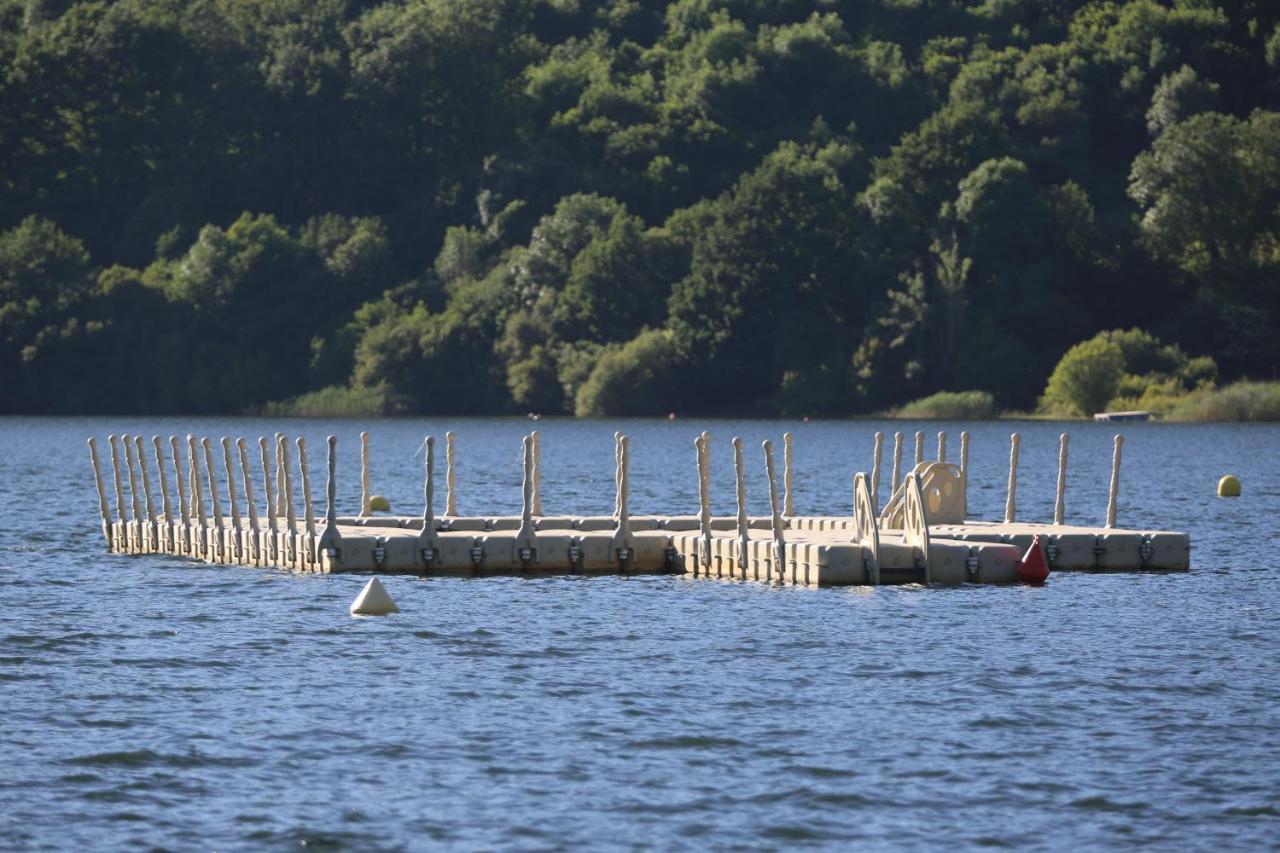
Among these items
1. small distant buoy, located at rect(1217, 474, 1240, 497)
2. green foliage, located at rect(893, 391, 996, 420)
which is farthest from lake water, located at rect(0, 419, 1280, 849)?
green foliage, located at rect(893, 391, 996, 420)

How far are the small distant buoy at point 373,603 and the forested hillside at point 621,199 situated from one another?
8862 centimetres

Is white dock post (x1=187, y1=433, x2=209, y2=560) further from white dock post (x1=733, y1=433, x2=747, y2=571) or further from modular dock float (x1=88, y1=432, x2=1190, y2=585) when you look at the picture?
white dock post (x1=733, y1=433, x2=747, y2=571)

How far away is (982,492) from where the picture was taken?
7331 cm

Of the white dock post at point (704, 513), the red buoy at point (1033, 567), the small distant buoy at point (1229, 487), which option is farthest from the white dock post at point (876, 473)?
the small distant buoy at point (1229, 487)

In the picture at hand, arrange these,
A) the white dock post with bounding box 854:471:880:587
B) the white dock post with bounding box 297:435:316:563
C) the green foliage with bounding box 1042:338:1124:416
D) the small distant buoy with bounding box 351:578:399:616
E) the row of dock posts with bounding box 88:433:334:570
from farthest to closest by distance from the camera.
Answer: the green foliage with bounding box 1042:338:1124:416
the row of dock posts with bounding box 88:433:334:570
the white dock post with bounding box 297:435:316:563
the white dock post with bounding box 854:471:880:587
the small distant buoy with bounding box 351:578:399:616

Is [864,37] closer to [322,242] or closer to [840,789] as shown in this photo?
[322,242]

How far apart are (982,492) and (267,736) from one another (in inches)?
1904

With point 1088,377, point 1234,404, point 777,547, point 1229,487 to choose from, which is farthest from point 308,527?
point 1234,404

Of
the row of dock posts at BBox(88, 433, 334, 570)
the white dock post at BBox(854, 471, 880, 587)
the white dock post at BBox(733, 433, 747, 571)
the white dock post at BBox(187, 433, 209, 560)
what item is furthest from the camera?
the white dock post at BBox(187, 433, 209, 560)

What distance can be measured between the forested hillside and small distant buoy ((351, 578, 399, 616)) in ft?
291

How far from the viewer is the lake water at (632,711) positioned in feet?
75.8

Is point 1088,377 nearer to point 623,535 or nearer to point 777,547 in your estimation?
point 623,535

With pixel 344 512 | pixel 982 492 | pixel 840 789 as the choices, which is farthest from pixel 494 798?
pixel 982 492

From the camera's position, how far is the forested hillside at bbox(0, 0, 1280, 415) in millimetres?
126438
